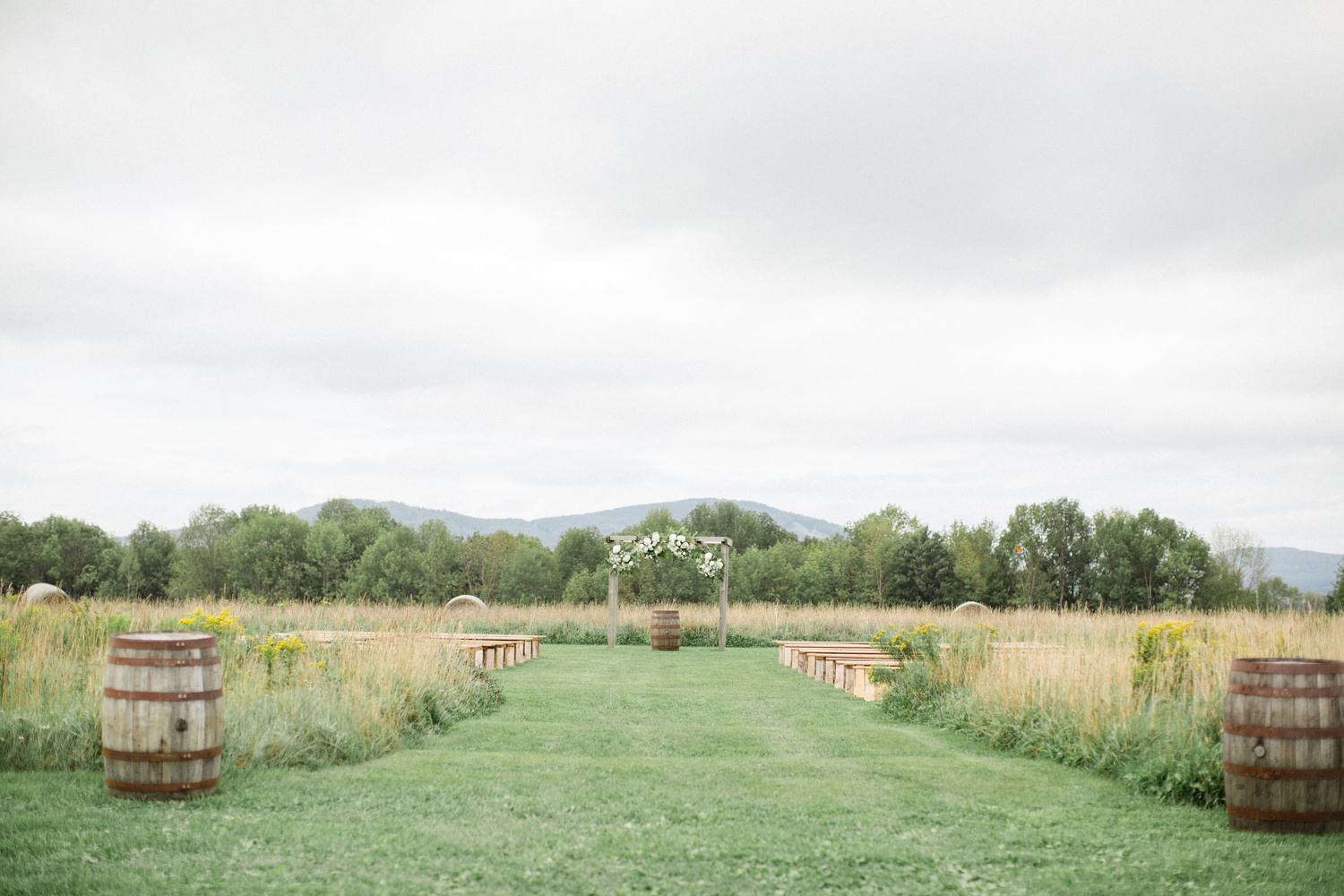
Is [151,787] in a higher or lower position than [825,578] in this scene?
higher

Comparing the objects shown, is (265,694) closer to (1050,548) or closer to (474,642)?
(474,642)

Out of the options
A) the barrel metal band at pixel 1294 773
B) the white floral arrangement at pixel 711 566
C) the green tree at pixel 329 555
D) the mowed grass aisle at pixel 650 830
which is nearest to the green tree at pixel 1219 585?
the white floral arrangement at pixel 711 566

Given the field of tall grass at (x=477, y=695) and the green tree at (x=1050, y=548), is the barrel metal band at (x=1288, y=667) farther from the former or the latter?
the green tree at (x=1050, y=548)

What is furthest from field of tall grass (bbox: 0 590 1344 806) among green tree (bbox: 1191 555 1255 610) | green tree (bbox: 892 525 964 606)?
green tree (bbox: 1191 555 1255 610)

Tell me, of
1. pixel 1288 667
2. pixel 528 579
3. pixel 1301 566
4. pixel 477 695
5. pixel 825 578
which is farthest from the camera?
pixel 1301 566

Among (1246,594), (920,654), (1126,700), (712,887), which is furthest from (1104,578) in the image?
(712,887)

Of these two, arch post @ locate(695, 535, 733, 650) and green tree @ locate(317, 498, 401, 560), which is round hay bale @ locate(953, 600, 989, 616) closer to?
arch post @ locate(695, 535, 733, 650)

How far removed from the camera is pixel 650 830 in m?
4.59

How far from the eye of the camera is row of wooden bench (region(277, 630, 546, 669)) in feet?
32.5

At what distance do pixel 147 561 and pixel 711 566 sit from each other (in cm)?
6134

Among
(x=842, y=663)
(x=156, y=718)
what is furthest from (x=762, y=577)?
(x=156, y=718)

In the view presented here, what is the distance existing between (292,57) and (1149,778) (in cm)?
1108

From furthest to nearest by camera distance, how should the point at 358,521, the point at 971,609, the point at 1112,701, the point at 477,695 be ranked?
the point at 358,521 < the point at 971,609 < the point at 477,695 < the point at 1112,701

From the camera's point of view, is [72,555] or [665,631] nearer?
[665,631]
